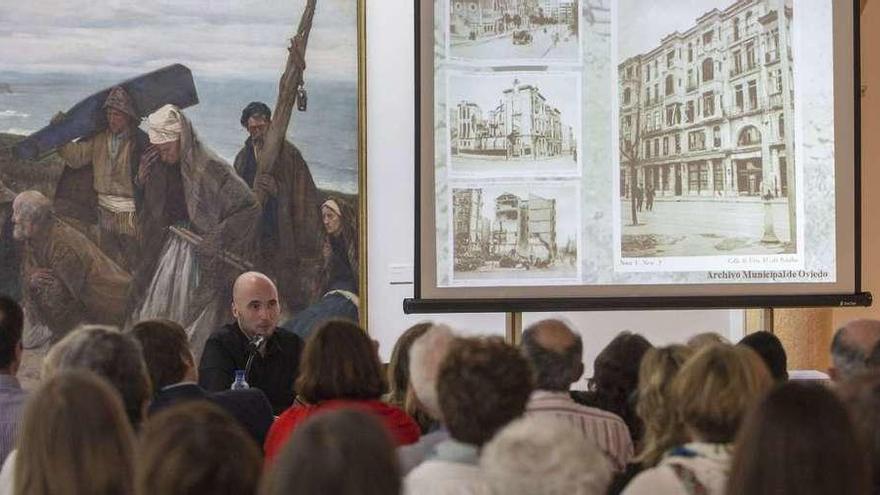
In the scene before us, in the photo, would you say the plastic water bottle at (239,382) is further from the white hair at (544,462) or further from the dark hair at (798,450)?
the dark hair at (798,450)

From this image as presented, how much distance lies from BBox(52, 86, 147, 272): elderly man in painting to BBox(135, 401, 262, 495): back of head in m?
6.21

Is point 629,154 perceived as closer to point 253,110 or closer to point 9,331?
point 253,110

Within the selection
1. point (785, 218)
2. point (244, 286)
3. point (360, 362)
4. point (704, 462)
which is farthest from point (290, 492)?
point (785, 218)

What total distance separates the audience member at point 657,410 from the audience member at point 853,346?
71 cm

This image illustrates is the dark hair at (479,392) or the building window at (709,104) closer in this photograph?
the dark hair at (479,392)

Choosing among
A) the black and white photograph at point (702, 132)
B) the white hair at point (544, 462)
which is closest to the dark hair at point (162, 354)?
the white hair at point (544, 462)

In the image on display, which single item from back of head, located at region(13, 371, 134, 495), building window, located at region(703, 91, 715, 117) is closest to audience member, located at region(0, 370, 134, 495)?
back of head, located at region(13, 371, 134, 495)

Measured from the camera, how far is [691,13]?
7.57 meters

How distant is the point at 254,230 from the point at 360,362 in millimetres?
4529

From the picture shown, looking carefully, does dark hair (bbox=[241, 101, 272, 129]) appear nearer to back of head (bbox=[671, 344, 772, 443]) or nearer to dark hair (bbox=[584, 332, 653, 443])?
dark hair (bbox=[584, 332, 653, 443])

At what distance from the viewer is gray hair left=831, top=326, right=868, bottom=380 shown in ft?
13.9

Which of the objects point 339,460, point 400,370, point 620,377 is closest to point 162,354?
point 400,370

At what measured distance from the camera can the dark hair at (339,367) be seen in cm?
386

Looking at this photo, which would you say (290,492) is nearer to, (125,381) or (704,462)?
(704,462)
